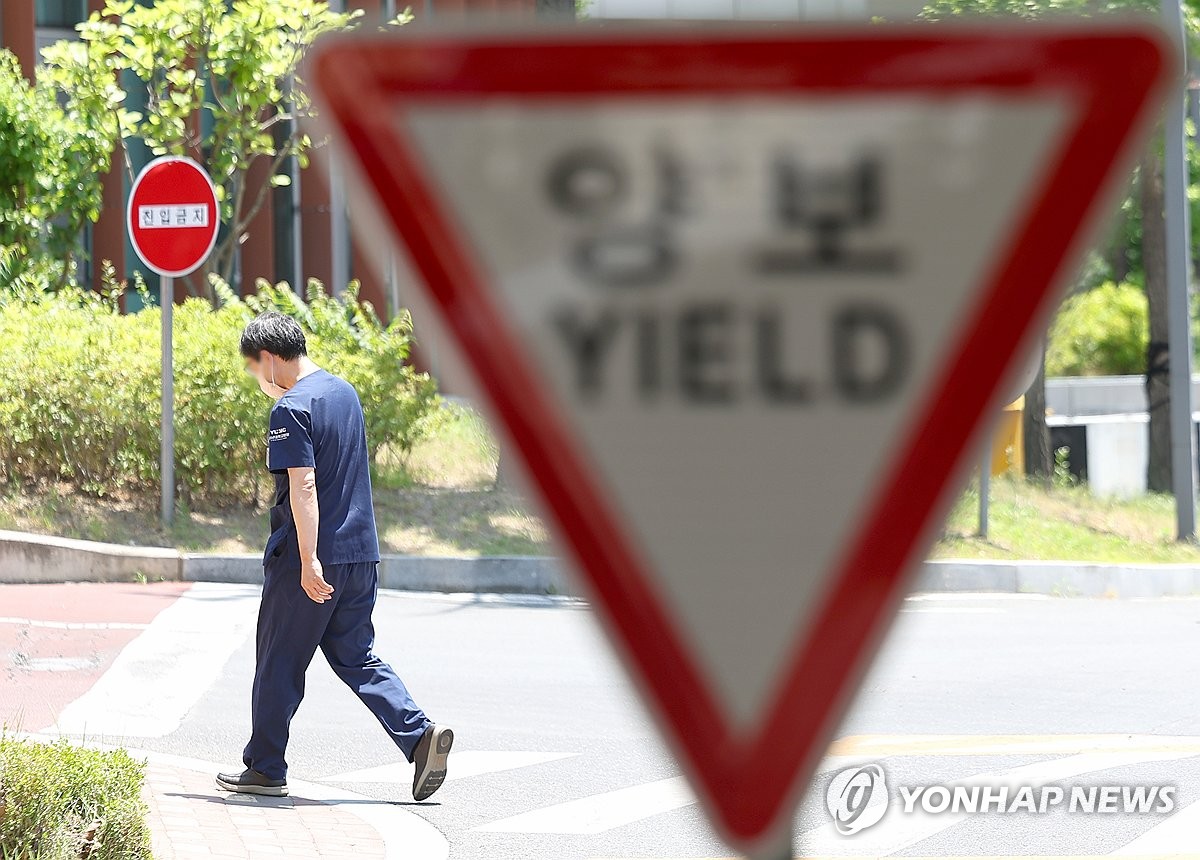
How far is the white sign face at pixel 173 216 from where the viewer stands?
12797 millimetres

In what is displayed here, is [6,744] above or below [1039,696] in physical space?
above

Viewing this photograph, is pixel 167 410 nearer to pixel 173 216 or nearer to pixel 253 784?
pixel 173 216

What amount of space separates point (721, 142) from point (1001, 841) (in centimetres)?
491

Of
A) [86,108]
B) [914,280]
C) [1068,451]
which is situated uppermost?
[86,108]

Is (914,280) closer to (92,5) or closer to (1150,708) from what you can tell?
(1150,708)

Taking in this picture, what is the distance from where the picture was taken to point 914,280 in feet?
4.28

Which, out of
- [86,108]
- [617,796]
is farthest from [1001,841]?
[86,108]

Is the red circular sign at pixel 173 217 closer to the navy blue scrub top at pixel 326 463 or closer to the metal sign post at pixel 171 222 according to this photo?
the metal sign post at pixel 171 222

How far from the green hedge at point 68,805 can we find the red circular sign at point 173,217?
842cm

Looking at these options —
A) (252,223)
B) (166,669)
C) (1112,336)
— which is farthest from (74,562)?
(1112,336)

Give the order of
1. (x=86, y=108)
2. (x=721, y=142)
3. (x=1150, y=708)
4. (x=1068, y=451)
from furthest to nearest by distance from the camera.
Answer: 1. (x=1068, y=451)
2. (x=86, y=108)
3. (x=1150, y=708)
4. (x=721, y=142)

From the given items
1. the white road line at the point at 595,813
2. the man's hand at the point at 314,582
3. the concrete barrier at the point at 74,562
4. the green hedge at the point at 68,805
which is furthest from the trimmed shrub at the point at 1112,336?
the green hedge at the point at 68,805
